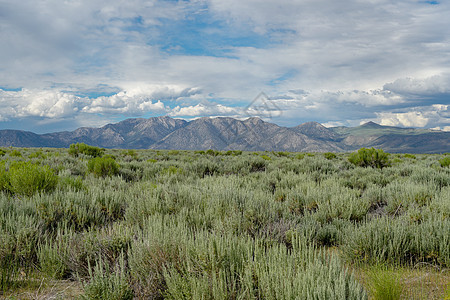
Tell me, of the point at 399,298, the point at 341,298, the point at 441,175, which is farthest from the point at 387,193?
the point at 341,298

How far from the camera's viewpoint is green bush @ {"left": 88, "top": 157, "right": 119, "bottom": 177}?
31.3 ft

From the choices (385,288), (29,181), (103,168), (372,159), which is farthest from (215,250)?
(372,159)

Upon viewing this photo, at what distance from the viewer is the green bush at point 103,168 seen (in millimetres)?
9539

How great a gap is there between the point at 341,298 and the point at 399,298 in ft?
3.53

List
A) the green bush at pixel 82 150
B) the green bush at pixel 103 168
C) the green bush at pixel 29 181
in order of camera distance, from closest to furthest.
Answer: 1. the green bush at pixel 29 181
2. the green bush at pixel 103 168
3. the green bush at pixel 82 150

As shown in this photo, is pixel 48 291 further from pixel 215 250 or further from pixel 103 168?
pixel 103 168

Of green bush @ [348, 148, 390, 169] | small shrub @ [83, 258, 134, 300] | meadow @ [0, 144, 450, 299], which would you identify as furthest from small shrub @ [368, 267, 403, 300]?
green bush @ [348, 148, 390, 169]

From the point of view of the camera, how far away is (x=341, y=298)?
1.72 metres

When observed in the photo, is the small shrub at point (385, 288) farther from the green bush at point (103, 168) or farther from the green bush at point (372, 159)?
the green bush at point (372, 159)

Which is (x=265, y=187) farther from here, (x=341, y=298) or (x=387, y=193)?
(x=341, y=298)

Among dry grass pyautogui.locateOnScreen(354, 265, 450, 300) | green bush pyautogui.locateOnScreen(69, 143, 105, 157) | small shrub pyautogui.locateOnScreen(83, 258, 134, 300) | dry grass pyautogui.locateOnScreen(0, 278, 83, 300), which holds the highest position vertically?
green bush pyautogui.locateOnScreen(69, 143, 105, 157)

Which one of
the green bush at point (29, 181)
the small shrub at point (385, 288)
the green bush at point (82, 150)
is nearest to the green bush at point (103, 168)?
the green bush at point (29, 181)

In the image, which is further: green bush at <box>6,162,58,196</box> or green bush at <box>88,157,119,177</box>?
green bush at <box>88,157,119,177</box>

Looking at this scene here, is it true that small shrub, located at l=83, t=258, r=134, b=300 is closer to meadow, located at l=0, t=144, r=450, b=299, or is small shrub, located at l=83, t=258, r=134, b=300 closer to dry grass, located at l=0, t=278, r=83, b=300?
meadow, located at l=0, t=144, r=450, b=299
